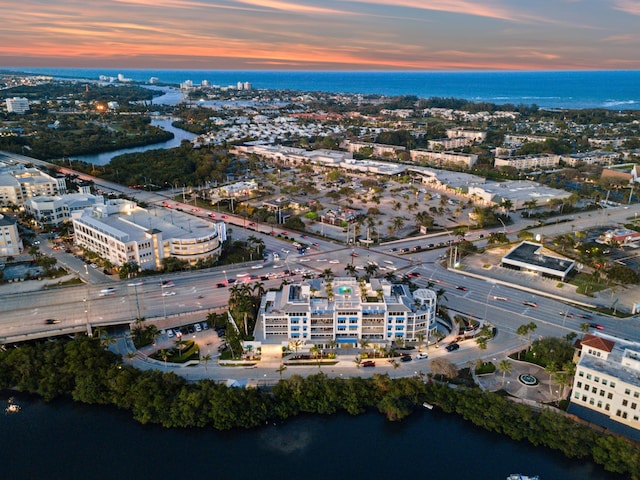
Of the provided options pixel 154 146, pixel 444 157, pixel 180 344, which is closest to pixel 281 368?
pixel 180 344

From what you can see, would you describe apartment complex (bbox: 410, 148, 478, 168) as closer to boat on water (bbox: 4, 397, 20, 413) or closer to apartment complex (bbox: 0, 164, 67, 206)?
apartment complex (bbox: 0, 164, 67, 206)

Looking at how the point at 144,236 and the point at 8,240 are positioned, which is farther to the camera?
the point at 8,240

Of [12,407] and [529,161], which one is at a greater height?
[529,161]

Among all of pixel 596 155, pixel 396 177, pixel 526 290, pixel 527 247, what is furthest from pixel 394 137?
pixel 526 290

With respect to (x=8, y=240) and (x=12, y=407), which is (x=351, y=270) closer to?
(x=12, y=407)

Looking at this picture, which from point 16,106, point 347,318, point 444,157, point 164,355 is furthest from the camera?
point 16,106

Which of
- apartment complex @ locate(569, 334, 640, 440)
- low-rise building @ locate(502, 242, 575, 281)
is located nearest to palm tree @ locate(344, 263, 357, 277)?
low-rise building @ locate(502, 242, 575, 281)
